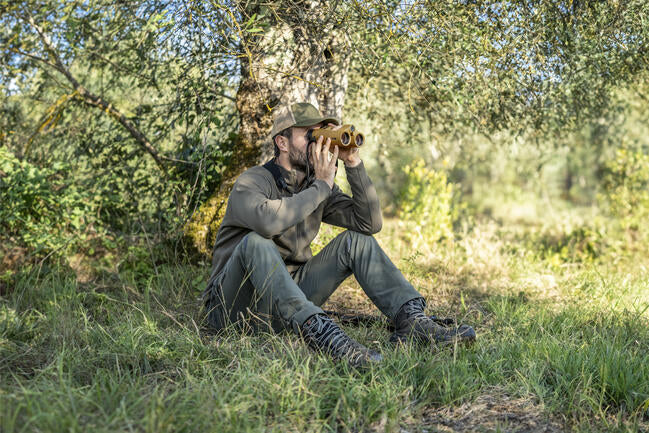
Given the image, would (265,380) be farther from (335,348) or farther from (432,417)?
(432,417)

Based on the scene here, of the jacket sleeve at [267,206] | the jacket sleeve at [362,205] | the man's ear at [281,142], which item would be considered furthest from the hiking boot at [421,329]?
the man's ear at [281,142]

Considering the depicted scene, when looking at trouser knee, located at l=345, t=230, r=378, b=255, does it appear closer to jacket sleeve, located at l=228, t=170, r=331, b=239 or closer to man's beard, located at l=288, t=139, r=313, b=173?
jacket sleeve, located at l=228, t=170, r=331, b=239

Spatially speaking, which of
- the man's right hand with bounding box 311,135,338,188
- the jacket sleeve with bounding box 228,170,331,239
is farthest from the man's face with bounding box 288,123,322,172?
the jacket sleeve with bounding box 228,170,331,239

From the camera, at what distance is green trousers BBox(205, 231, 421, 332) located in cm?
294

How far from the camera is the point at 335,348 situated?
9.00 feet

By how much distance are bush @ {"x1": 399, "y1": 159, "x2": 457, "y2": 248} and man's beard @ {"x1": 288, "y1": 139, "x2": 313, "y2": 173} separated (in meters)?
3.09

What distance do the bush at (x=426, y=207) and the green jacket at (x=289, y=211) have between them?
9.62 feet

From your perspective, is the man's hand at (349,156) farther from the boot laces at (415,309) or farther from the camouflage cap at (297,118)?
the boot laces at (415,309)

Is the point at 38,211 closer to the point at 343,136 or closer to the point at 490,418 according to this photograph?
the point at 343,136

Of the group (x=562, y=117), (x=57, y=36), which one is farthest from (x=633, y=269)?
(x=57, y=36)

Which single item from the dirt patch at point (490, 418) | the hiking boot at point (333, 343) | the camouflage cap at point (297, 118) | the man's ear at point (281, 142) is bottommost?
the dirt patch at point (490, 418)

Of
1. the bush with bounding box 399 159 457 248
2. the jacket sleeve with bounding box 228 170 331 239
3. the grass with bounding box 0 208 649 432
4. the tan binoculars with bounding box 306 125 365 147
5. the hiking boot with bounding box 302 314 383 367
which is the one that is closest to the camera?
the grass with bounding box 0 208 649 432

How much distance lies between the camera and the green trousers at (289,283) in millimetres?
2939

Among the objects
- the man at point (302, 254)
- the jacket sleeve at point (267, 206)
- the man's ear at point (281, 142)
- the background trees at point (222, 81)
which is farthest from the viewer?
the background trees at point (222, 81)
